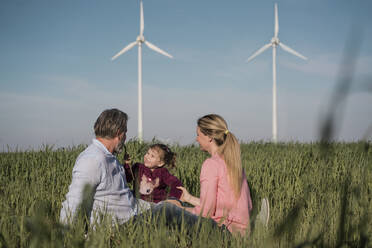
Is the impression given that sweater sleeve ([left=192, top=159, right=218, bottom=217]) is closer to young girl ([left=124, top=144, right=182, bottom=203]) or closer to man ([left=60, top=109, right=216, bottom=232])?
man ([left=60, top=109, right=216, bottom=232])

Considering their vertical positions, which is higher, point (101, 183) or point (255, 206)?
point (255, 206)

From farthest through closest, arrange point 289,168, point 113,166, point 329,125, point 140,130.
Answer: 1. point 140,130
2. point 289,168
3. point 113,166
4. point 329,125

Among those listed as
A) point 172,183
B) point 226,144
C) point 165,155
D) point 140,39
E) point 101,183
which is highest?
point 140,39

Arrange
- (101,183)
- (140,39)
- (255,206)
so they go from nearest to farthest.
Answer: (255,206), (101,183), (140,39)

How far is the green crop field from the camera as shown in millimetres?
735

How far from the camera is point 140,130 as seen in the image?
70.1 ft

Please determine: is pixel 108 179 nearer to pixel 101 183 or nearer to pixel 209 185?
pixel 101 183

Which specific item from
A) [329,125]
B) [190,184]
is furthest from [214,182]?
[329,125]

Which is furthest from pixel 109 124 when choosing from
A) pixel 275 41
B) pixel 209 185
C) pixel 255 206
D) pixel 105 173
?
pixel 275 41

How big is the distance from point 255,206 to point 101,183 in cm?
241

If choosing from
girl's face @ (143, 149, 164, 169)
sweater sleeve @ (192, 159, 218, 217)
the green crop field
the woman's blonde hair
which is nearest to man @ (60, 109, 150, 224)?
the green crop field

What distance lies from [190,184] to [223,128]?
102 inches

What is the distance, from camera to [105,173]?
11.4 ft

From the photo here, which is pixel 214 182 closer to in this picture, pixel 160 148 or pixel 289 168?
pixel 160 148
